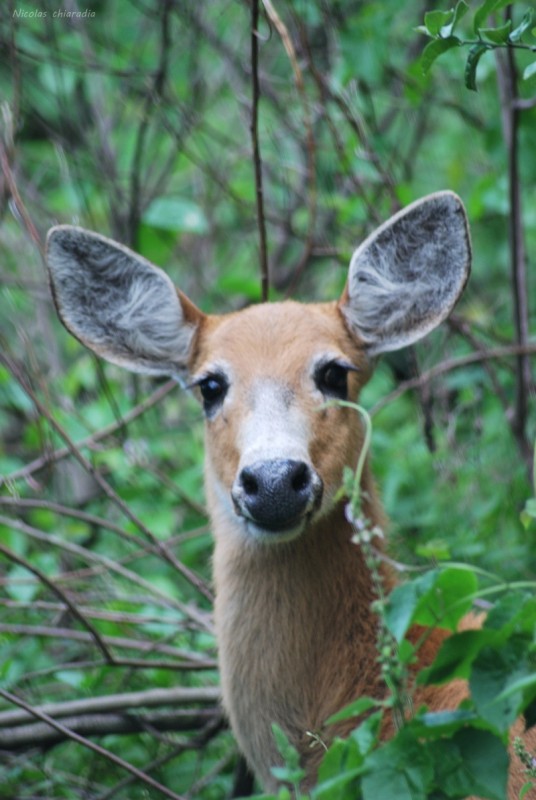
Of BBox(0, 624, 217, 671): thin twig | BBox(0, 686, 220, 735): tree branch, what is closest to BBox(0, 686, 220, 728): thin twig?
BBox(0, 686, 220, 735): tree branch

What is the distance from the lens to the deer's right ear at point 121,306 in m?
4.75

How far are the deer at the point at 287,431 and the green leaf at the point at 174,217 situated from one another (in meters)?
2.88

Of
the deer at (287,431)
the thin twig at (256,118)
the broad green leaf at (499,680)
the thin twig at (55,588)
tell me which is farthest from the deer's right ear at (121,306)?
the broad green leaf at (499,680)

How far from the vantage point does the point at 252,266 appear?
30.0 ft

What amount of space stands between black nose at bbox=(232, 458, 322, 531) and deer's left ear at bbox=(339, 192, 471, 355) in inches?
42.8

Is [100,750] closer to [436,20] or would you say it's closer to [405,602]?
[405,602]

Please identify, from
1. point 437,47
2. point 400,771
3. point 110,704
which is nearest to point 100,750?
point 110,704

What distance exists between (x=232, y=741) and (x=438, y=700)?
5.99 ft

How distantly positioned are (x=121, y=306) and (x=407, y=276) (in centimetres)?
114

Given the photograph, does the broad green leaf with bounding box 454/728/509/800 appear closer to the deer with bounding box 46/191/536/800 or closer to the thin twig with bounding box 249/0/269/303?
the deer with bounding box 46/191/536/800

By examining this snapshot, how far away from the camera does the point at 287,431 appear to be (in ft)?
12.9

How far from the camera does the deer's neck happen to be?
4.13 metres

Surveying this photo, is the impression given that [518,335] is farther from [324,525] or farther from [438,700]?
[438,700]

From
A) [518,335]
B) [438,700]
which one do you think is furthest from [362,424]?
[518,335]
